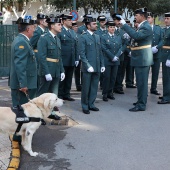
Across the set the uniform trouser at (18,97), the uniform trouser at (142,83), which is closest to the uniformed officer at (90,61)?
the uniform trouser at (142,83)

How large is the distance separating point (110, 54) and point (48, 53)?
81.8 inches

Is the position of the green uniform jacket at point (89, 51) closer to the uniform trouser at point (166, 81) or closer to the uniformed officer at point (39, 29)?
the uniformed officer at point (39, 29)

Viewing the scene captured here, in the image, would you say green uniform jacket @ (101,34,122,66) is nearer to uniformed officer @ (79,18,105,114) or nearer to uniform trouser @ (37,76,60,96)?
uniformed officer @ (79,18,105,114)

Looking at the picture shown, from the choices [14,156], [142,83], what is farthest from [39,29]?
[14,156]

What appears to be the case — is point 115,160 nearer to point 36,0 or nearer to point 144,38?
point 144,38

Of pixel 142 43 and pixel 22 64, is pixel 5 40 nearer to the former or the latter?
pixel 142 43

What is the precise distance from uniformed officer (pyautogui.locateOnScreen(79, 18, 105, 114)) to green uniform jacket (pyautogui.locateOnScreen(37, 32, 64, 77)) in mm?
595

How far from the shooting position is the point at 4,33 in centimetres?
1114

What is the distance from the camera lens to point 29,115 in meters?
4.50

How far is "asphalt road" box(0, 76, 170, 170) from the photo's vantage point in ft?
14.5

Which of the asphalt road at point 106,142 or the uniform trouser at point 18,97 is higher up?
the uniform trouser at point 18,97

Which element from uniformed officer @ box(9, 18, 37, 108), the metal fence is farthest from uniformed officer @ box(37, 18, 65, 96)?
the metal fence

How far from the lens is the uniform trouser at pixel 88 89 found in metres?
6.86

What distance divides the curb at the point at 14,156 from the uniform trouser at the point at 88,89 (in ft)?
7.19
